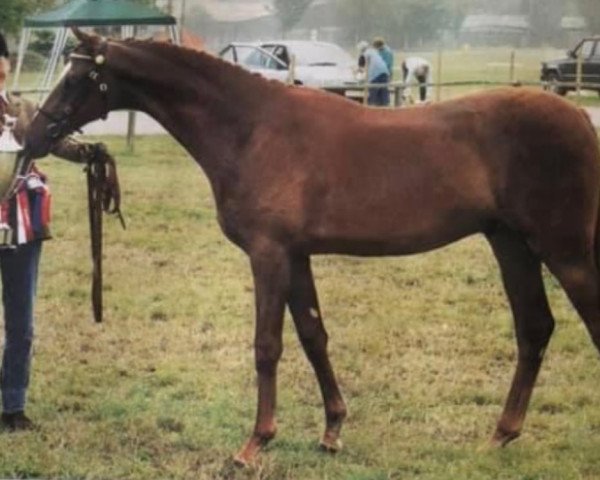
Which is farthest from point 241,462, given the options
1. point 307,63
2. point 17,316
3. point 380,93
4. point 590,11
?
point 307,63

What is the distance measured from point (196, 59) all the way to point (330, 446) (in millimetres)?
1633

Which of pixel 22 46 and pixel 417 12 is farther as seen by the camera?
pixel 417 12

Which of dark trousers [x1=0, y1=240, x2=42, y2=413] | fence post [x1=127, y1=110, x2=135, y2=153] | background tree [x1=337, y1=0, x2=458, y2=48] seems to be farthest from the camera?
fence post [x1=127, y1=110, x2=135, y2=153]

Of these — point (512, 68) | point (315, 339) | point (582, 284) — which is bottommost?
point (315, 339)

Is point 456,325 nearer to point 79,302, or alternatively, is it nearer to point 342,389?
point 342,389

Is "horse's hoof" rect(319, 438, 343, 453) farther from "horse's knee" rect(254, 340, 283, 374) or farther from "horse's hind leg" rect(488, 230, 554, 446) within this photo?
"horse's hind leg" rect(488, 230, 554, 446)

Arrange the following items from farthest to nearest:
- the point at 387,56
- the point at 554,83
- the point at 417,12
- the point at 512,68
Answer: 1. the point at 387,56
2. the point at 554,83
3. the point at 512,68
4. the point at 417,12

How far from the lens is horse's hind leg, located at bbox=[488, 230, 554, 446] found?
17.7 ft

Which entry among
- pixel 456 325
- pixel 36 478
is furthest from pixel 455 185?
pixel 456 325

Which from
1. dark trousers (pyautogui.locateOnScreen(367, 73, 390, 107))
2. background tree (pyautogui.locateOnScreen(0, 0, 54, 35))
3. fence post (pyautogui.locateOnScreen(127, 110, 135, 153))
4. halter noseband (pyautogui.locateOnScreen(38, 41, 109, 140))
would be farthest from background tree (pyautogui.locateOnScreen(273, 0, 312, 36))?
dark trousers (pyautogui.locateOnScreen(367, 73, 390, 107))

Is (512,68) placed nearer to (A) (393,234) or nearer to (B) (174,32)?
(B) (174,32)

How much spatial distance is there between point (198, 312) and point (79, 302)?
32.9 inches

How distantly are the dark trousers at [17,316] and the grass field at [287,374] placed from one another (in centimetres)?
22

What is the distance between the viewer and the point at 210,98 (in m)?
5.05
